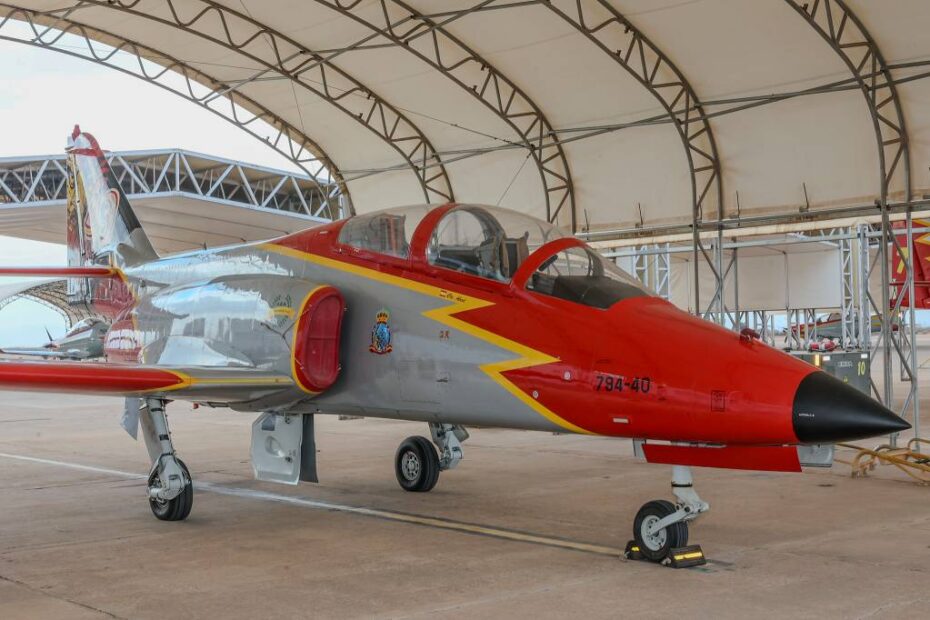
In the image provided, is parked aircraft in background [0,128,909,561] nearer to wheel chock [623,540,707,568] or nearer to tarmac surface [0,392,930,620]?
wheel chock [623,540,707,568]

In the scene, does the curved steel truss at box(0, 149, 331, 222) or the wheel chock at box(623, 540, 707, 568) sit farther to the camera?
the curved steel truss at box(0, 149, 331, 222)

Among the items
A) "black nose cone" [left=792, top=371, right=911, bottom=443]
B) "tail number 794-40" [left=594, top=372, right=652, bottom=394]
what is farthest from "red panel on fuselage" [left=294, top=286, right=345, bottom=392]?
"black nose cone" [left=792, top=371, right=911, bottom=443]

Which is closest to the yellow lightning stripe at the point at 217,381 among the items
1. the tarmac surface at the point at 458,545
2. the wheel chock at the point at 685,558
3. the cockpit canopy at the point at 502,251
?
the tarmac surface at the point at 458,545

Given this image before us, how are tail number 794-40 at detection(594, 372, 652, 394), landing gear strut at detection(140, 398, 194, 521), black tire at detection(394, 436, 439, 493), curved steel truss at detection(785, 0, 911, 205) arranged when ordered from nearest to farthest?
1. tail number 794-40 at detection(594, 372, 652, 394)
2. landing gear strut at detection(140, 398, 194, 521)
3. black tire at detection(394, 436, 439, 493)
4. curved steel truss at detection(785, 0, 911, 205)

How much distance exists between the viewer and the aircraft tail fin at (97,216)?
1199 centimetres

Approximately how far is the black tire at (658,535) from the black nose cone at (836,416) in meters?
1.15

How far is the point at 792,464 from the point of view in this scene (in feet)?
18.8

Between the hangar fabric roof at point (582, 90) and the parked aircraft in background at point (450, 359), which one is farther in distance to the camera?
the hangar fabric roof at point (582, 90)

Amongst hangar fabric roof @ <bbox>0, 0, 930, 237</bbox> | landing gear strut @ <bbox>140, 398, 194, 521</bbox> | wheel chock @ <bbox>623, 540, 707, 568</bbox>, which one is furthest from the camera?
hangar fabric roof @ <bbox>0, 0, 930, 237</bbox>

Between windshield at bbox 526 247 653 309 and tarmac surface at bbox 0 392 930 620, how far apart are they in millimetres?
1759

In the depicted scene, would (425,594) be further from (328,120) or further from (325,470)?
(328,120)

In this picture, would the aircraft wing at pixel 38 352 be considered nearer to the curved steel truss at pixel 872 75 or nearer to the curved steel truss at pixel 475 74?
the curved steel truss at pixel 475 74

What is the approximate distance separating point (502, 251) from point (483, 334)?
0.63m

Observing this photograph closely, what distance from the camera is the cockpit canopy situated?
668cm
